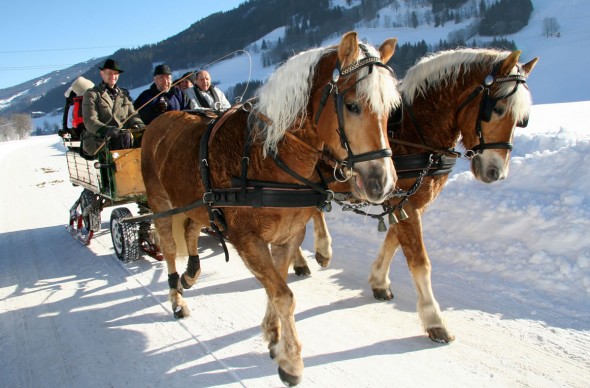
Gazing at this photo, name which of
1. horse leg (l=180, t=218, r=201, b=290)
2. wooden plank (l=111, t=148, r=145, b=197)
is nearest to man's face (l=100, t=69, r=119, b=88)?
wooden plank (l=111, t=148, r=145, b=197)

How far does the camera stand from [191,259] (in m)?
4.20

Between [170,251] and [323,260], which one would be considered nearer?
[170,251]

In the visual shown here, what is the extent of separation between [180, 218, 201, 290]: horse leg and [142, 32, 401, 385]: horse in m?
0.90

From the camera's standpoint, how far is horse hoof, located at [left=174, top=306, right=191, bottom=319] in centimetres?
379

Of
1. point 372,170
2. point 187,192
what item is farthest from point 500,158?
point 187,192

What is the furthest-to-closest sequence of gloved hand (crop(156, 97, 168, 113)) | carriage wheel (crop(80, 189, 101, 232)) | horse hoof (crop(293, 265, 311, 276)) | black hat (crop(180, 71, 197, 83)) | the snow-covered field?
1. carriage wheel (crop(80, 189, 101, 232))
2. gloved hand (crop(156, 97, 168, 113))
3. black hat (crop(180, 71, 197, 83))
4. horse hoof (crop(293, 265, 311, 276))
5. the snow-covered field

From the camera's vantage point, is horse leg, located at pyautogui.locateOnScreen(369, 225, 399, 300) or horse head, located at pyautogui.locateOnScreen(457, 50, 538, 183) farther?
horse leg, located at pyautogui.locateOnScreen(369, 225, 399, 300)

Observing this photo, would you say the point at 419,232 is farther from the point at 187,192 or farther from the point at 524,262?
the point at 187,192

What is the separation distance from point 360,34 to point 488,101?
68809mm

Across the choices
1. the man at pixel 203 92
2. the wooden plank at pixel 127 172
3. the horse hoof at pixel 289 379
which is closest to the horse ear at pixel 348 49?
the horse hoof at pixel 289 379

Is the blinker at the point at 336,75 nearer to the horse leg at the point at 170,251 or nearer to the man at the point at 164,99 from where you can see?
the horse leg at the point at 170,251

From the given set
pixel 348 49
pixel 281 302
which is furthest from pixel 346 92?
pixel 281 302

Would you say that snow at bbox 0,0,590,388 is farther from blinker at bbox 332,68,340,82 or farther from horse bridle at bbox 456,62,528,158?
blinker at bbox 332,68,340,82

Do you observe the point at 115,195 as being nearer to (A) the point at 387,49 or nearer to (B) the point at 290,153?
(B) the point at 290,153
